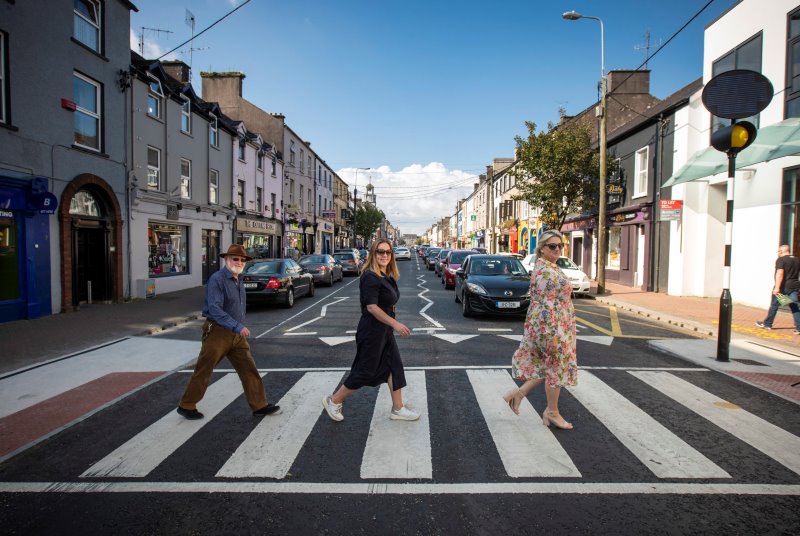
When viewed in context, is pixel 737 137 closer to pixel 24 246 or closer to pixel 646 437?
pixel 646 437

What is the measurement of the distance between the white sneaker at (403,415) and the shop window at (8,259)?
10.5 meters

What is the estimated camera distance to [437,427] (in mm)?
4305

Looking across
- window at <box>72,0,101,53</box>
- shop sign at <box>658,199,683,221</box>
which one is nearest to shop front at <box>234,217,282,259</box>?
window at <box>72,0,101,53</box>

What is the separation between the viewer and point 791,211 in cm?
1187

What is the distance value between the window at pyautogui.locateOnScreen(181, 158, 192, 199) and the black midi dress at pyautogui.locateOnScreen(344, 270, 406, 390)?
17183mm

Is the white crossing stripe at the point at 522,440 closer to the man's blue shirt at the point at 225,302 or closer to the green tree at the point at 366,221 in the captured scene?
the man's blue shirt at the point at 225,302

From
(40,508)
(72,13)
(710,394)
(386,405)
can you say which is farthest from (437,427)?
(72,13)

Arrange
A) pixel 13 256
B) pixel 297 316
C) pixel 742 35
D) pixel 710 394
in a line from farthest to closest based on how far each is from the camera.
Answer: pixel 742 35
pixel 297 316
pixel 13 256
pixel 710 394

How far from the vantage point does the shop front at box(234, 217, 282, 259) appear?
990 inches

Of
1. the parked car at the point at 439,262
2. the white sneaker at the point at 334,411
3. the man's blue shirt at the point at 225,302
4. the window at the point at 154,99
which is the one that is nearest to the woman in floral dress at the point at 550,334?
the white sneaker at the point at 334,411

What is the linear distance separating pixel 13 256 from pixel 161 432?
9.13 m

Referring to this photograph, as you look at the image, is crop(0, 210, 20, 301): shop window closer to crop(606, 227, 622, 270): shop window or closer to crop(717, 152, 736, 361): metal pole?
crop(717, 152, 736, 361): metal pole

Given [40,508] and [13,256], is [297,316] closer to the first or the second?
[13,256]

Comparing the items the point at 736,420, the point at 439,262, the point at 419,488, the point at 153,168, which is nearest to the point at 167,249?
the point at 153,168
